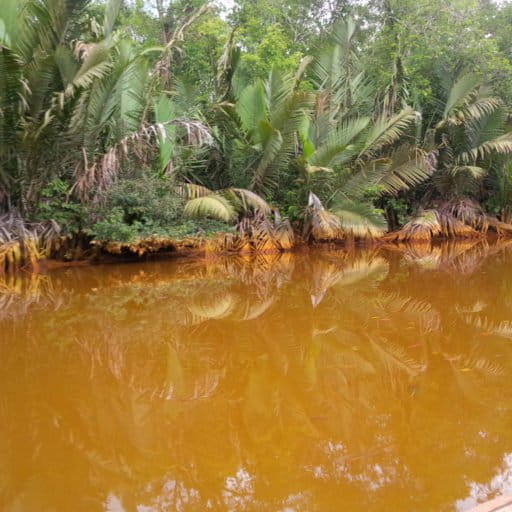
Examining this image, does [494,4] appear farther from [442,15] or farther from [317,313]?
[317,313]

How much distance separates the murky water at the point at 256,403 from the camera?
84.7 inches

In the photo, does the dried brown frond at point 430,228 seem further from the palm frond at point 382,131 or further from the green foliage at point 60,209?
the green foliage at point 60,209

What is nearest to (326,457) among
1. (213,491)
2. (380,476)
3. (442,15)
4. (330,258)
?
(380,476)

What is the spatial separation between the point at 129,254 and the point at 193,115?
3145mm

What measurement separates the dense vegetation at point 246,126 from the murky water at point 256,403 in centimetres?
296

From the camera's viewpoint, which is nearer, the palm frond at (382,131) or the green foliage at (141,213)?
the green foliage at (141,213)

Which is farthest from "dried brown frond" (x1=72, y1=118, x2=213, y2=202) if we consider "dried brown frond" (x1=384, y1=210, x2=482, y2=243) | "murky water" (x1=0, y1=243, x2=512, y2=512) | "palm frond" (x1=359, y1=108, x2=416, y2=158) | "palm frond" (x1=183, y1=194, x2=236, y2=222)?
"dried brown frond" (x1=384, y1=210, x2=482, y2=243)

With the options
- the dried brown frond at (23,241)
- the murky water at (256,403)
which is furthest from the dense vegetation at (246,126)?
the murky water at (256,403)

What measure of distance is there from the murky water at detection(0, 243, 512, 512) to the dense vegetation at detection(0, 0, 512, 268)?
2963mm

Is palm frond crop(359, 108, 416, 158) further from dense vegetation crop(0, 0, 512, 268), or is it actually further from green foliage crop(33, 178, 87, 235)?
green foliage crop(33, 178, 87, 235)

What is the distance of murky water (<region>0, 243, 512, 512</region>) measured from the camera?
2.15 m

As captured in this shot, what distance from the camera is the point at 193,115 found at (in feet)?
33.2

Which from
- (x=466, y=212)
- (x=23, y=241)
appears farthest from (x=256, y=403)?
(x=466, y=212)

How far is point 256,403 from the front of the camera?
2928 mm
